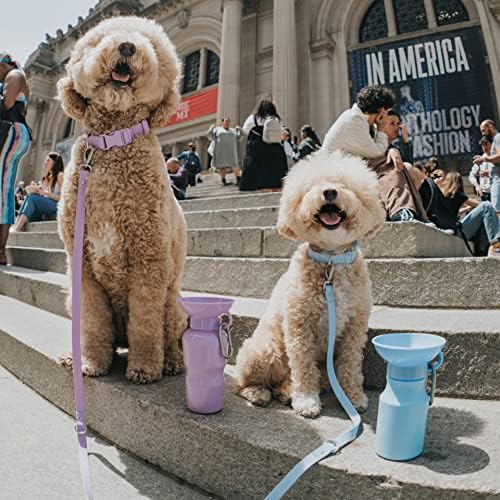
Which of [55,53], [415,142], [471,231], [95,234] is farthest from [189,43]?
[95,234]

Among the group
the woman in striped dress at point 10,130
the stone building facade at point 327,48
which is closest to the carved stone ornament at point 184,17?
the stone building facade at point 327,48

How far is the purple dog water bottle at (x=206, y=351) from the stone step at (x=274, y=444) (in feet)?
0.23

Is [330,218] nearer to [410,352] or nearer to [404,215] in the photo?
[410,352]

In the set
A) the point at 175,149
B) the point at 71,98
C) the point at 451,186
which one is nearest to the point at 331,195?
the point at 71,98

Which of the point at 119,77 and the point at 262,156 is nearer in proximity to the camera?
the point at 119,77

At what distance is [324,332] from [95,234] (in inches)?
46.1

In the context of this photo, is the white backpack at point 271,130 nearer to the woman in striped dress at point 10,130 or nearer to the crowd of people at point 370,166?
the crowd of people at point 370,166

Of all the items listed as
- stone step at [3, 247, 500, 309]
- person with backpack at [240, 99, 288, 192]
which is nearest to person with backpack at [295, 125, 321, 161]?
person with backpack at [240, 99, 288, 192]

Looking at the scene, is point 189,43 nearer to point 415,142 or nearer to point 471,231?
point 415,142

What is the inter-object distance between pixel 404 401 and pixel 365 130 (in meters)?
2.76

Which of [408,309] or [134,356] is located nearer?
[134,356]

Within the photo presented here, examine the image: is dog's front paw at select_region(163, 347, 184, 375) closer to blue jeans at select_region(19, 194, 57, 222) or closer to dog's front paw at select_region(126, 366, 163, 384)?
dog's front paw at select_region(126, 366, 163, 384)

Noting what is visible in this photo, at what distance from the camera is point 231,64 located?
51.2 feet

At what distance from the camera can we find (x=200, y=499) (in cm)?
147
